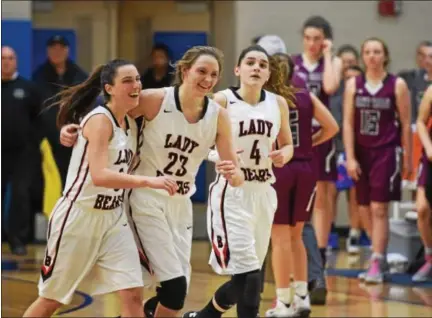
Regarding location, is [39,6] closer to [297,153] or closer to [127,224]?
[297,153]

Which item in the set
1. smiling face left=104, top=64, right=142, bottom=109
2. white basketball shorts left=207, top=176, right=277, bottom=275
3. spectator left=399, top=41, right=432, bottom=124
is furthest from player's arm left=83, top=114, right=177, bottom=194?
spectator left=399, top=41, right=432, bottom=124

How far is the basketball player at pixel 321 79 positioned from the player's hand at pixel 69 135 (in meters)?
2.77

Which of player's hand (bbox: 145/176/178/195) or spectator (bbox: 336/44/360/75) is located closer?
player's hand (bbox: 145/176/178/195)

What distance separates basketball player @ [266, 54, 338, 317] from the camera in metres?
6.64

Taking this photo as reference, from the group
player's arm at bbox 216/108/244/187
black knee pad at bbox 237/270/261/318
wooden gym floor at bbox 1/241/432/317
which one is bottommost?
wooden gym floor at bbox 1/241/432/317

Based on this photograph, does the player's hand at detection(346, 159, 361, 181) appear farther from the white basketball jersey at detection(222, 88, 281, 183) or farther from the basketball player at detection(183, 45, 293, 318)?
the white basketball jersey at detection(222, 88, 281, 183)

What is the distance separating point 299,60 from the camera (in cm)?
792

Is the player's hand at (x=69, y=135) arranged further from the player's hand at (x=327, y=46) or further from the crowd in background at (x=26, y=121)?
the crowd in background at (x=26, y=121)

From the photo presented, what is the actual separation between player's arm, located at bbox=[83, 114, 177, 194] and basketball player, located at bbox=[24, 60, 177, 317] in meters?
0.02

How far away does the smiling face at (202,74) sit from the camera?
5059mm

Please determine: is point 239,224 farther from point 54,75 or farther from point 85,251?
point 54,75

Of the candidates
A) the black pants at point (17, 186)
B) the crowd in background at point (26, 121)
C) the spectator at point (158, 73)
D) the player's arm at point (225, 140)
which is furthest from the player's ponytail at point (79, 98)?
the spectator at point (158, 73)

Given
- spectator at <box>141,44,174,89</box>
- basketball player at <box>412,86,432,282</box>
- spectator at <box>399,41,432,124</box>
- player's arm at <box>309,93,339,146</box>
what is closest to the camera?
player's arm at <box>309,93,339,146</box>

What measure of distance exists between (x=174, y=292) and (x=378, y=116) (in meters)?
3.85
